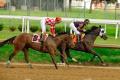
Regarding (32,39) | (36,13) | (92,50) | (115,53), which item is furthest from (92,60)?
(36,13)

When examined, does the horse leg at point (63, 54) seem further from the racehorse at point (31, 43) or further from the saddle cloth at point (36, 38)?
the saddle cloth at point (36, 38)

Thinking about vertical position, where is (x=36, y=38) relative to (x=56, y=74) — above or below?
above

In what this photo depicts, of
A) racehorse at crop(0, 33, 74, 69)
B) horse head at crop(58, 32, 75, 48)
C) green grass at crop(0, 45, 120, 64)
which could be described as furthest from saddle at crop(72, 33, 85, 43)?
racehorse at crop(0, 33, 74, 69)

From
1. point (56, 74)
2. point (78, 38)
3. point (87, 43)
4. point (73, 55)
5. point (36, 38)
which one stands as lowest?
→ point (73, 55)

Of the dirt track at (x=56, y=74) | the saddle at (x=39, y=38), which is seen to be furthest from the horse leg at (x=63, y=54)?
the saddle at (x=39, y=38)

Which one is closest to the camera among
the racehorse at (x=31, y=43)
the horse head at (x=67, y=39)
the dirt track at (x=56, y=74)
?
the dirt track at (x=56, y=74)

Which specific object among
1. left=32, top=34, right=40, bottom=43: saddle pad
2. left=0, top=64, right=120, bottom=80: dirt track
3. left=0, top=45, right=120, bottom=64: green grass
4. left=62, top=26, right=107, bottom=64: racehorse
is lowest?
left=0, top=45, right=120, bottom=64: green grass

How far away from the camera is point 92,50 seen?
46.9 feet

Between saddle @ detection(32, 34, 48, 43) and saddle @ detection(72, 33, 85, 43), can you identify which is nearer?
saddle @ detection(32, 34, 48, 43)

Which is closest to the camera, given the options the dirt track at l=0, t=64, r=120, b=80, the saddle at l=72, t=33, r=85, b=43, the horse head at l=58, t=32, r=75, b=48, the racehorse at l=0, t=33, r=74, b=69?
the dirt track at l=0, t=64, r=120, b=80

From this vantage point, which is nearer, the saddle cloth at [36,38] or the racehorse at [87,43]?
the saddle cloth at [36,38]

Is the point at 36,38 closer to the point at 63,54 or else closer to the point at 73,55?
the point at 63,54

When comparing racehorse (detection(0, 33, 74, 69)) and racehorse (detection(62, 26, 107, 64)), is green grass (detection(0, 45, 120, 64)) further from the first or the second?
racehorse (detection(0, 33, 74, 69))

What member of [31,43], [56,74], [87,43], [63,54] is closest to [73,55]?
[87,43]
